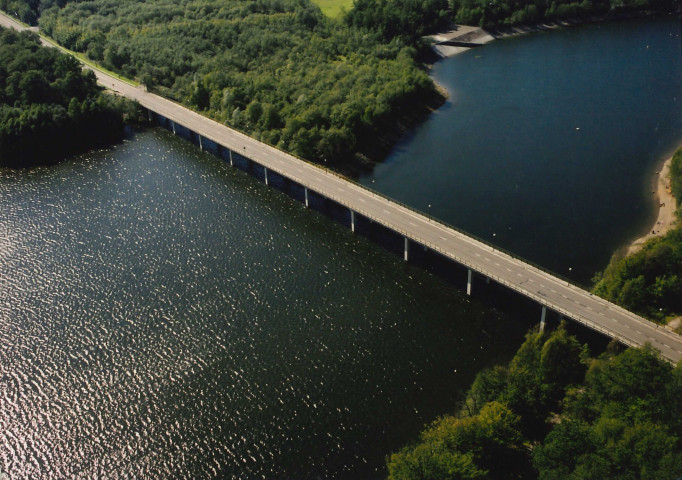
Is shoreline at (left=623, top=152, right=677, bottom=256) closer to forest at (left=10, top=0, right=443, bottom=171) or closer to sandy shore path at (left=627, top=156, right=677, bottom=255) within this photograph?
sandy shore path at (left=627, top=156, right=677, bottom=255)

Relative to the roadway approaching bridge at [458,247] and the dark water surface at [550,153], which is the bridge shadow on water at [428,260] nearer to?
the roadway approaching bridge at [458,247]

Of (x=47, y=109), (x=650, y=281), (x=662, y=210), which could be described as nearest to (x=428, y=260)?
(x=650, y=281)

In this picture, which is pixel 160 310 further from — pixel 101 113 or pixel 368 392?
pixel 101 113

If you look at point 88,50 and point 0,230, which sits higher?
point 88,50

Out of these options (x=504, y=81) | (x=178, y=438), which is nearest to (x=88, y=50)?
(x=504, y=81)

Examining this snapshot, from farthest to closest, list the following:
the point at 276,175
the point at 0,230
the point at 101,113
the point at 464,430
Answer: the point at 101,113
the point at 276,175
the point at 0,230
the point at 464,430

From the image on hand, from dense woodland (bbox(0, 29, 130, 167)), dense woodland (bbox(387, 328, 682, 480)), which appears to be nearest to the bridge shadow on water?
dense woodland (bbox(387, 328, 682, 480))

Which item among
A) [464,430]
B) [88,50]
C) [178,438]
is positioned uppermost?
[88,50]
